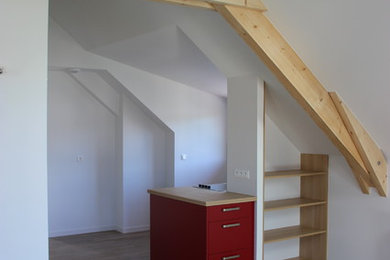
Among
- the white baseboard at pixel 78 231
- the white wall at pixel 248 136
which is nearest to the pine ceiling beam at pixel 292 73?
the white wall at pixel 248 136

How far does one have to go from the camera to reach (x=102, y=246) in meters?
5.63

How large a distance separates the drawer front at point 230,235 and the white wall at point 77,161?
316 cm

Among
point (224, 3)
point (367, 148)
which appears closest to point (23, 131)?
point (224, 3)

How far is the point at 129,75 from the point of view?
5.76 m

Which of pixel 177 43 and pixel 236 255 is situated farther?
pixel 177 43

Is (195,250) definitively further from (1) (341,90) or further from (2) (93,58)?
(2) (93,58)

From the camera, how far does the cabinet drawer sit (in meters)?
3.52

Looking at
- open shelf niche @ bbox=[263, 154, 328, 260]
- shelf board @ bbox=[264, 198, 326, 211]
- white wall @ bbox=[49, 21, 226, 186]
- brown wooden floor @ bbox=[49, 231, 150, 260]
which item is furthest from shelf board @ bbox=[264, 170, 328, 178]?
white wall @ bbox=[49, 21, 226, 186]

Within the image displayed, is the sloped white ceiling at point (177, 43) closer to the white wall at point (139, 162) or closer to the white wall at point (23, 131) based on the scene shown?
the white wall at point (139, 162)

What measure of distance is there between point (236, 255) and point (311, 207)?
3.77 feet

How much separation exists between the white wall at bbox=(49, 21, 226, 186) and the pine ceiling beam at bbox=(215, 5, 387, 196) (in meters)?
2.89

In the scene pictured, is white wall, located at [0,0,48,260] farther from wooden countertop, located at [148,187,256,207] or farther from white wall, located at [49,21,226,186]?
white wall, located at [49,21,226,186]

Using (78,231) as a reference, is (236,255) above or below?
above

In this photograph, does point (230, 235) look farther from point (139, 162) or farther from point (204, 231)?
point (139, 162)
